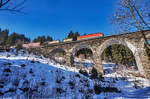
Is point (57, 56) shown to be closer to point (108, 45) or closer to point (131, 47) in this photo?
point (108, 45)

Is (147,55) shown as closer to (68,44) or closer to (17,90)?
(68,44)

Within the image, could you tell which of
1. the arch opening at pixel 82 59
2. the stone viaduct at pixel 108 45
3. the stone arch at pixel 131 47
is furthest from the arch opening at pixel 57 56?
the stone arch at pixel 131 47

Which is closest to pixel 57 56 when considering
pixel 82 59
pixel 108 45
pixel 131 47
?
pixel 82 59

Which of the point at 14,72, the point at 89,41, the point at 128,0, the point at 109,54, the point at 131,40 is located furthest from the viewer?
the point at 109,54

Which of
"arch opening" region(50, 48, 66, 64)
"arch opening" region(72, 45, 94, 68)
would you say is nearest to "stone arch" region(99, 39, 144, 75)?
"arch opening" region(72, 45, 94, 68)

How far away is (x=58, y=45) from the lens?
1652cm

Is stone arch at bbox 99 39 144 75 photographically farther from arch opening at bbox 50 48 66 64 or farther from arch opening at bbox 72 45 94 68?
arch opening at bbox 50 48 66 64

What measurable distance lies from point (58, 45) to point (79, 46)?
14.3ft

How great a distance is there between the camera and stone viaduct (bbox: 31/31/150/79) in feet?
35.8

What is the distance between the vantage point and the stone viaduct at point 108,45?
10.9 m

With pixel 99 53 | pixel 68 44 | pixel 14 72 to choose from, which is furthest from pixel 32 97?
pixel 68 44

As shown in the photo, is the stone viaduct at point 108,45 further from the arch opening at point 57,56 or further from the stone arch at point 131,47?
the arch opening at point 57,56

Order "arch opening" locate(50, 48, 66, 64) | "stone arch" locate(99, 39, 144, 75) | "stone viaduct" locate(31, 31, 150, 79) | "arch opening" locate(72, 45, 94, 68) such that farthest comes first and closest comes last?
"arch opening" locate(72, 45, 94, 68), "arch opening" locate(50, 48, 66, 64), "stone arch" locate(99, 39, 144, 75), "stone viaduct" locate(31, 31, 150, 79)

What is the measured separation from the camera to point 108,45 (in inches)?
542
